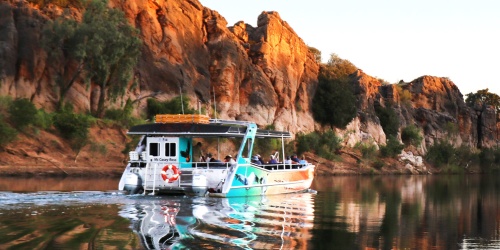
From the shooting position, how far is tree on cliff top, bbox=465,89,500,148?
131 meters

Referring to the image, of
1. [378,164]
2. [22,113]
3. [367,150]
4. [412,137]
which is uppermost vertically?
[22,113]

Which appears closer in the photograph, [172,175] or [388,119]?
[172,175]

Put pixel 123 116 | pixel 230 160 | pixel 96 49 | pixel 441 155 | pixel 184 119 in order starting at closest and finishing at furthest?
A: pixel 184 119, pixel 230 160, pixel 96 49, pixel 123 116, pixel 441 155

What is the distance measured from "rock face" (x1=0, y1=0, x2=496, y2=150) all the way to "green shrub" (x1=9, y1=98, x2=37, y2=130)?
14.8ft

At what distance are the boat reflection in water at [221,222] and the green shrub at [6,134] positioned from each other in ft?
85.3

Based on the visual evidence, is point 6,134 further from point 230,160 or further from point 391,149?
point 391,149

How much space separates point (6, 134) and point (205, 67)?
31562mm

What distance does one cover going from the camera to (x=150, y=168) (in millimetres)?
36656

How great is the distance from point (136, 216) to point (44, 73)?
44986 mm

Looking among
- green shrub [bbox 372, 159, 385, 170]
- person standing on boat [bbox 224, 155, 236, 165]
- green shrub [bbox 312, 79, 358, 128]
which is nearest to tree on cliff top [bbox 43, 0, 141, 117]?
person standing on boat [bbox 224, 155, 236, 165]

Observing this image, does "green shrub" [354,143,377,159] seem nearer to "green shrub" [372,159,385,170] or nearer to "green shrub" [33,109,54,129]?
"green shrub" [372,159,385,170]

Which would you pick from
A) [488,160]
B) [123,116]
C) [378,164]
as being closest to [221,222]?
[123,116]

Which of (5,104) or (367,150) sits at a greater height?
(5,104)

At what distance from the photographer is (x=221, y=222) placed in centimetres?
2444
